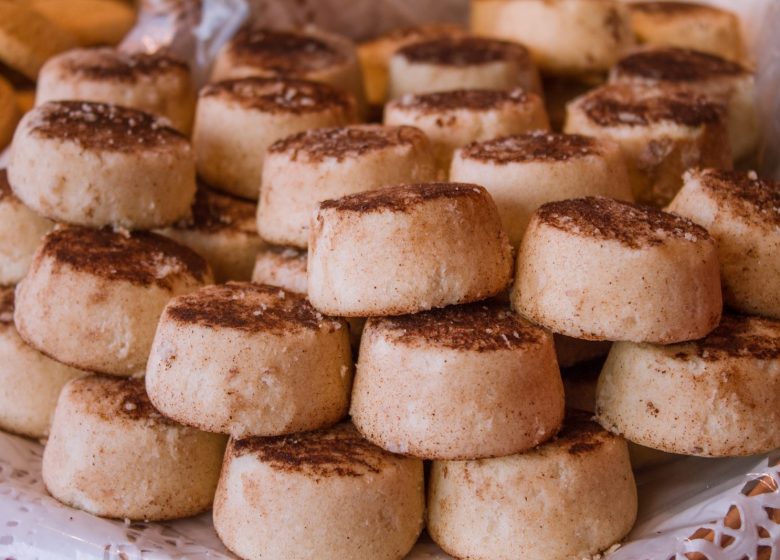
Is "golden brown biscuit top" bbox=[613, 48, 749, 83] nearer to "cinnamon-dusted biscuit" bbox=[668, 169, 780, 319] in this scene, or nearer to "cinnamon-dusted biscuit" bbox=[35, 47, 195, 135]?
"cinnamon-dusted biscuit" bbox=[668, 169, 780, 319]

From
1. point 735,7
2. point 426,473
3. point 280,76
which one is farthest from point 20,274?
point 735,7

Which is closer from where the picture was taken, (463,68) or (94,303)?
(94,303)

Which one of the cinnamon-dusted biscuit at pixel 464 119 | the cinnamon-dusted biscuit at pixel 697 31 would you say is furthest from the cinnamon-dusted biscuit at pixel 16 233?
the cinnamon-dusted biscuit at pixel 697 31

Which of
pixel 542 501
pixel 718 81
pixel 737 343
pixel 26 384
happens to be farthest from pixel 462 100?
pixel 26 384

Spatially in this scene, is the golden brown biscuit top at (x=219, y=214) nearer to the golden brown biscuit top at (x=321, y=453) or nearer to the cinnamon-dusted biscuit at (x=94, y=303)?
the cinnamon-dusted biscuit at (x=94, y=303)

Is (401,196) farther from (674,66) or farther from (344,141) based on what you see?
(674,66)

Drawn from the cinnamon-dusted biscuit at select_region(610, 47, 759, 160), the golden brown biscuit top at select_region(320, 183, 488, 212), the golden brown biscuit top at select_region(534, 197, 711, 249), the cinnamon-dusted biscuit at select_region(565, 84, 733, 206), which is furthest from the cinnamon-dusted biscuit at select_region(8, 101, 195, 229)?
the cinnamon-dusted biscuit at select_region(610, 47, 759, 160)
